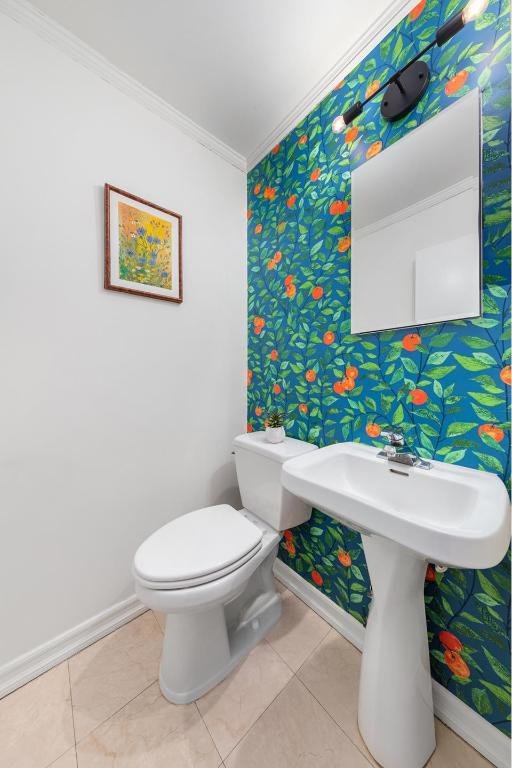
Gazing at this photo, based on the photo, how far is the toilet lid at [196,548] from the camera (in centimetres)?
89

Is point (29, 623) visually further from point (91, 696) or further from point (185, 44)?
point (185, 44)

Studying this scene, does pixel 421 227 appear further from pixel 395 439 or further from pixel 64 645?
pixel 64 645

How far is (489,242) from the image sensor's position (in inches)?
31.8

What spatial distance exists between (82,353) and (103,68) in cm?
114

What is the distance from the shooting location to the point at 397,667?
79 cm

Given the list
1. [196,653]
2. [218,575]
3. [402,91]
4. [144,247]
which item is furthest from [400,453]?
[144,247]

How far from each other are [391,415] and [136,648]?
1.36 metres

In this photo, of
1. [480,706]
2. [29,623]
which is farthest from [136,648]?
[480,706]

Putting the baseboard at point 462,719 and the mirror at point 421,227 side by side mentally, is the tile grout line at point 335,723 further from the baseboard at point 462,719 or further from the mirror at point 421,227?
the mirror at point 421,227

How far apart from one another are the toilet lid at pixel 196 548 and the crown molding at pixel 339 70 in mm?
1811

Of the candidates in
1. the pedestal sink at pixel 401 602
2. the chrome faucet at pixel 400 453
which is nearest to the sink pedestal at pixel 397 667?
the pedestal sink at pixel 401 602

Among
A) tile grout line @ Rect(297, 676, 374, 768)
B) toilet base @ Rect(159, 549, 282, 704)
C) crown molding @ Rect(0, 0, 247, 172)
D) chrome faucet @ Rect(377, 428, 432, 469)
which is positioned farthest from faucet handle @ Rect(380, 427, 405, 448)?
crown molding @ Rect(0, 0, 247, 172)

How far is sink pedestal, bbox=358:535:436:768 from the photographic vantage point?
784mm

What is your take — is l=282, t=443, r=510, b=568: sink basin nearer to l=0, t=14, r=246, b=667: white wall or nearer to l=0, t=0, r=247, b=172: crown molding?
l=0, t=14, r=246, b=667: white wall
